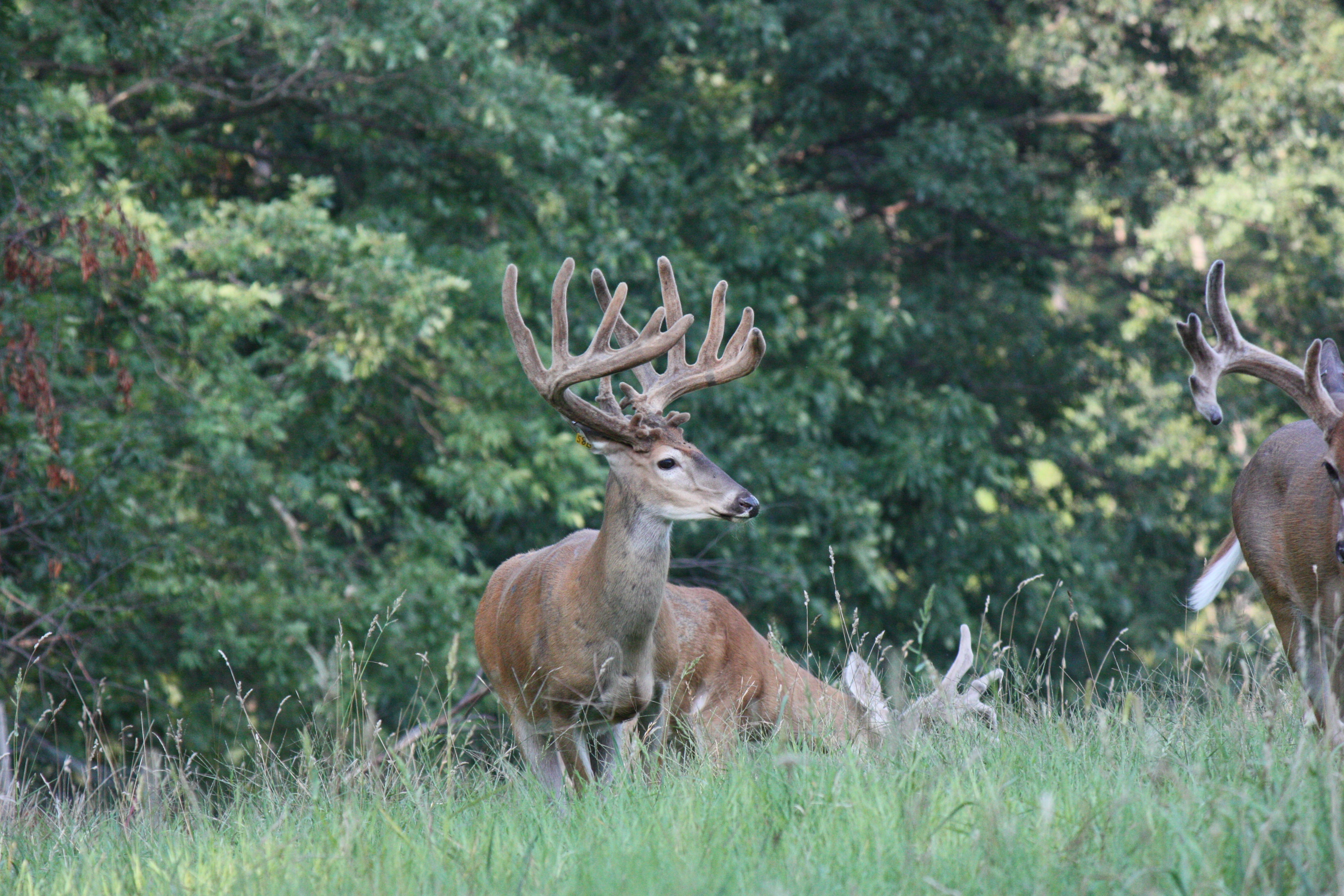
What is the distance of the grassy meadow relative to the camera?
255 centimetres

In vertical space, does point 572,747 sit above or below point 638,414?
below

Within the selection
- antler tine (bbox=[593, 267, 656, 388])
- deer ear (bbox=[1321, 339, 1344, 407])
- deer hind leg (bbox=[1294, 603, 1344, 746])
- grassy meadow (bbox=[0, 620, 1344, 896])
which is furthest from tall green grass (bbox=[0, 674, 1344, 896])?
antler tine (bbox=[593, 267, 656, 388])

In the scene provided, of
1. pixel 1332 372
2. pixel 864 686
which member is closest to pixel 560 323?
pixel 864 686

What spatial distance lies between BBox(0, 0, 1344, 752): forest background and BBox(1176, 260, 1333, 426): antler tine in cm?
325

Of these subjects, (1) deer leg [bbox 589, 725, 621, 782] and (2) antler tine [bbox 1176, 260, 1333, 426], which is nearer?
(2) antler tine [bbox 1176, 260, 1333, 426]

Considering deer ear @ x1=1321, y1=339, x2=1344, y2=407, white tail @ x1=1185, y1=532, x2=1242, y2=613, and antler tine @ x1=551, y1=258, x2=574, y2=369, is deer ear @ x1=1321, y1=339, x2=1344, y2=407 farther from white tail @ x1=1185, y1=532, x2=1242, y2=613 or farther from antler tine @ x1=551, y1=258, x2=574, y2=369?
antler tine @ x1=551, y1=258, x2=574, y2=369

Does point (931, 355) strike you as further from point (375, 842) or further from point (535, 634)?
point (375, 842)

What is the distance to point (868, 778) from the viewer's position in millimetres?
3320

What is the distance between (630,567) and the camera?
5.11m

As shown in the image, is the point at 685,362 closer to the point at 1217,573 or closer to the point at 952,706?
the point at 1217,573

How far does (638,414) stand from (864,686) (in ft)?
4.37

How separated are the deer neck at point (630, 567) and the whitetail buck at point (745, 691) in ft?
0.84

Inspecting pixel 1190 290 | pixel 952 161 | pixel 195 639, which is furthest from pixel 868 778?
pixel 1190 290

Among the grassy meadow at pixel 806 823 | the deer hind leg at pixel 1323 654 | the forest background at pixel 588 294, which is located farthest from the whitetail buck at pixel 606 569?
the forest background at pixel 588 294
